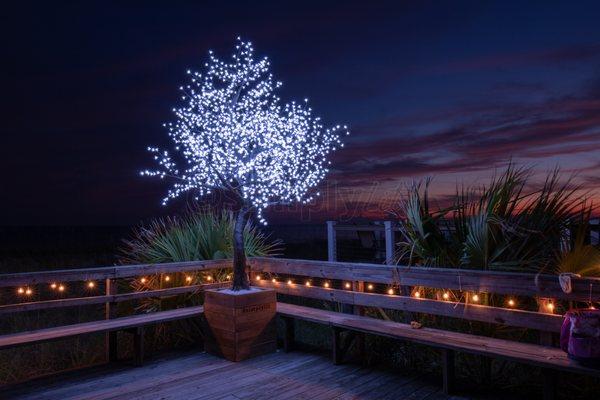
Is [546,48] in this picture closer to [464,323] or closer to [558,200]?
[558,200]

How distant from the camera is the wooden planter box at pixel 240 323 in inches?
170

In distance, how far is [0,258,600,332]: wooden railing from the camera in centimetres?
321

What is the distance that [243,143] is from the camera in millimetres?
4871

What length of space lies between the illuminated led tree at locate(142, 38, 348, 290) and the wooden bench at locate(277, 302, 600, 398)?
2.68 ft

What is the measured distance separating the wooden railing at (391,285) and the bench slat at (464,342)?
6.7 inches

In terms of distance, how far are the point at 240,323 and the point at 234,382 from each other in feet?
2.25

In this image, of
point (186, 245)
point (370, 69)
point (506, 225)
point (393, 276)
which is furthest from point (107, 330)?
point (370, 69)

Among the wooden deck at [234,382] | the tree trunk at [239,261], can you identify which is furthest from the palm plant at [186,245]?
the wooden deck at [234,382]

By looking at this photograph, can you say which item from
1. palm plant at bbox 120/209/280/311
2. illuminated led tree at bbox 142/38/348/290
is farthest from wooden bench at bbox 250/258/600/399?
palm plant at bbox 120/209/280/311

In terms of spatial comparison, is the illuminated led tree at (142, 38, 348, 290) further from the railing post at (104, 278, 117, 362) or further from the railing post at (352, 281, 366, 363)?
the railing post at (352, 281, 366, 363)

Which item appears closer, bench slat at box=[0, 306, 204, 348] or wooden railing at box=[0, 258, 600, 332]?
wooden railing at box=[0, 258, 600, 332]

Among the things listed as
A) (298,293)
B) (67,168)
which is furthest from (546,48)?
(67,168)

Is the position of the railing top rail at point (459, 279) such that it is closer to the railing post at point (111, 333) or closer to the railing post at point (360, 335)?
the railing post at point (360, 335)

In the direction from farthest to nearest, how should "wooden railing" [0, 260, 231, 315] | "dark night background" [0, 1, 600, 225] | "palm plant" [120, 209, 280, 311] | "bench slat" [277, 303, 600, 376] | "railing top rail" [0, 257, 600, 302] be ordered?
"dark night background" [0, 1, 600, 225], "palm plant" [120, 209, 280, 311], "wooden railing" [0, 260, 231, 315], "railing top rail" [0, 257, 600, 302], "bench slat" [277, 303, 600, 376]
